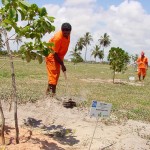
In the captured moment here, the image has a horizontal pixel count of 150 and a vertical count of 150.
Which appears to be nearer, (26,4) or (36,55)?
(26,4)

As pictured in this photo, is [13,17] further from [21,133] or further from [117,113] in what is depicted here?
[117,113]

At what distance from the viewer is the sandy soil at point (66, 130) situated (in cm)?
543

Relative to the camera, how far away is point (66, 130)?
242 inches

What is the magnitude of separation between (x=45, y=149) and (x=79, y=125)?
1408mm

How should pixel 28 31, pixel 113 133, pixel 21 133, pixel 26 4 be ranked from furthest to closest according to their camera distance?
1. pixel 113 133
2. pixel 21 133
3. pixel 28 31
4. pixel 26 4

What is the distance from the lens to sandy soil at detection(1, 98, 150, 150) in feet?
17.8

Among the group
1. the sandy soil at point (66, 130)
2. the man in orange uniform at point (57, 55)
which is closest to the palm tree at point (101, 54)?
the man in orange uniform at point (57, 55)

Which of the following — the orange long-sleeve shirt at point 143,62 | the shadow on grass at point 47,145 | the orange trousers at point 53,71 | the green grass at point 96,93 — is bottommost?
the shadow on grass at point 47,145

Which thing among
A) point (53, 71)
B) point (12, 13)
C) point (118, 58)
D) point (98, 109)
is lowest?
point (98, 109)

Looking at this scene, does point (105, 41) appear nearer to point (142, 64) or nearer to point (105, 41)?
point (105, 41)

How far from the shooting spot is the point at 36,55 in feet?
15.2

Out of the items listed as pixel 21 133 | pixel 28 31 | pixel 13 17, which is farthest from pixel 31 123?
pixel 13 17

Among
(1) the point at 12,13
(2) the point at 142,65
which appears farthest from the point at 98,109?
(2) the point at 142,65

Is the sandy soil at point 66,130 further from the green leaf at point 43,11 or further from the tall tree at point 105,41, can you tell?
the tall tree at point 105,41
